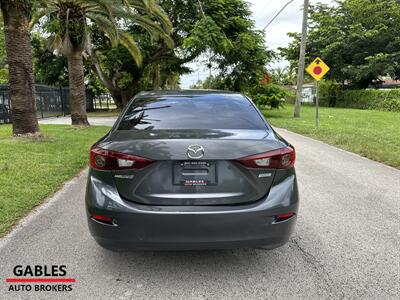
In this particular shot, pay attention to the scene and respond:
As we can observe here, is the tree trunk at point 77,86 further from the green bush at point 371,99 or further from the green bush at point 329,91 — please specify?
the green bush at point 329,91

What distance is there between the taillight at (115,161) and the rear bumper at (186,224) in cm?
16

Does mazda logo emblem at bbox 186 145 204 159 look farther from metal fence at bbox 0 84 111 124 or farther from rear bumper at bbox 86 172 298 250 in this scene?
metal fence at bbox 0 84 111 124

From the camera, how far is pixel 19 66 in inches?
394

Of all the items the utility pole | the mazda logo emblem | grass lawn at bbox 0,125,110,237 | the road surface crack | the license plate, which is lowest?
the road surface crack

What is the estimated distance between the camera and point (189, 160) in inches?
114

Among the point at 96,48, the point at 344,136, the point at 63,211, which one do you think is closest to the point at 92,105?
the point at 96,48

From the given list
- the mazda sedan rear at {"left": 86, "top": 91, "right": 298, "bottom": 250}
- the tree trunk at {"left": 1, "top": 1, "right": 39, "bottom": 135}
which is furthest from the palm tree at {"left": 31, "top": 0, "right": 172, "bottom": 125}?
the mazda sedan rear at {"left": 86, "top": 91, "right": 298, "bottom": 250}

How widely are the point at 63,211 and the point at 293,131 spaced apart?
11.8m

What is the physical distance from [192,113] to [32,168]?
437cm

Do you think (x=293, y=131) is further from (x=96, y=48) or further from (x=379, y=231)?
(x=96, y=48)

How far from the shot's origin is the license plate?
293 cm

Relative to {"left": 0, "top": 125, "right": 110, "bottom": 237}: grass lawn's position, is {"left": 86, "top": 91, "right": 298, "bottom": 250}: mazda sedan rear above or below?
above

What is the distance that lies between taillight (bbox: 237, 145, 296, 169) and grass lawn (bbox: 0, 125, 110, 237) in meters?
2.87

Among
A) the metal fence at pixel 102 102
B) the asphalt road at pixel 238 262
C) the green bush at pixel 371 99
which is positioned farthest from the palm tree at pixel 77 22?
the metal fence at pixel 102 102
